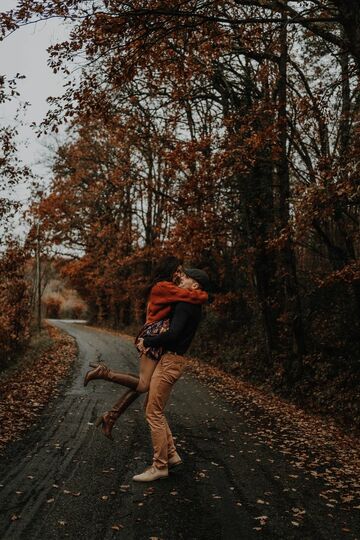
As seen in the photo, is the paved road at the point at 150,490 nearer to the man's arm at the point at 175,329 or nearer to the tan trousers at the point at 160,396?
the tan trousers at the point at 160,396

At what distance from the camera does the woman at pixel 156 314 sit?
5.48 m

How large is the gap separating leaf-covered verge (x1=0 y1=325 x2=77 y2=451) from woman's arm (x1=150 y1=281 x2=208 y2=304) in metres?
3.04

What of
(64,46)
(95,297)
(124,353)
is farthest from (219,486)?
(95,297)

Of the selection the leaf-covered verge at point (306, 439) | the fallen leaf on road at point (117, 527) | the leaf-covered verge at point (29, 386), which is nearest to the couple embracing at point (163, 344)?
the fallen leaf on road at point (117, 527)

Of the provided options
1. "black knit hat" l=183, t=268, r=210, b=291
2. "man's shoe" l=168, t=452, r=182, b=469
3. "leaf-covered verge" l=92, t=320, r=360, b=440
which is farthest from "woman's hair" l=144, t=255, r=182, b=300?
"leaf-covered verge" l=92, t=320, r=360, b=440

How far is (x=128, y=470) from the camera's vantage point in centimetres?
569

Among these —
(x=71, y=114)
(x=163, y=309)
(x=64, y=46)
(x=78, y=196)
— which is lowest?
(x=163, y=309)

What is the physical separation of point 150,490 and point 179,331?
64.4 inches

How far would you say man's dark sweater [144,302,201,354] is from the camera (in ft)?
17.6

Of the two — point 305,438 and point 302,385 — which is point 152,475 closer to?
point 305,438

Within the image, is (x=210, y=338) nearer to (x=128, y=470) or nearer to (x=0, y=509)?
(x=128, y=470)

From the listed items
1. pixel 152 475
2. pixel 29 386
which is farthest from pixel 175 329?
pixel 29 386

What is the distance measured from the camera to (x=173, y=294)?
5.45 meters

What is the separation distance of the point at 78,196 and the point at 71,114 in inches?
922
